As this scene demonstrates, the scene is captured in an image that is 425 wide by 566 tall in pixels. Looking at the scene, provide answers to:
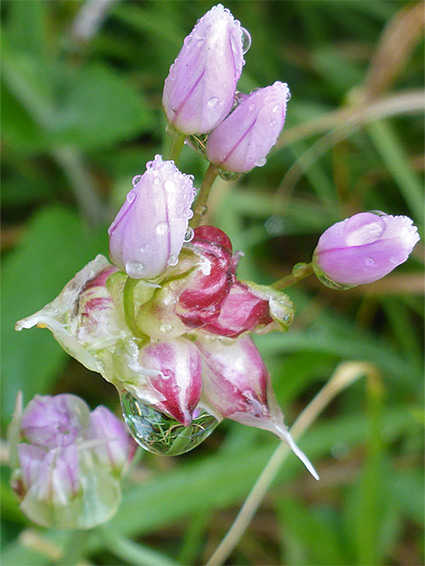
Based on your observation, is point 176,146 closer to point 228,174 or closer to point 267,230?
point 228,174

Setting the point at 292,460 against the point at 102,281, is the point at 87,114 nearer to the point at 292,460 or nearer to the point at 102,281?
the point at 292,460

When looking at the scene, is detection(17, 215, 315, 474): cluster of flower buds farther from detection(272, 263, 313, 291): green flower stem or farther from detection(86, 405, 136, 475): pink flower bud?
detection(86, 405, 136, 475): pink flower bud

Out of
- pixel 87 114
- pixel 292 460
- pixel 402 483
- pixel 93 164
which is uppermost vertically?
pixel 87 114

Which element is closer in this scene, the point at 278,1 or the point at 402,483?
the point at 402,483

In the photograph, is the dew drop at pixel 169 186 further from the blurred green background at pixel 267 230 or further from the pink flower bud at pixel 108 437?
Answer: the blurred green background at pixel 267 230

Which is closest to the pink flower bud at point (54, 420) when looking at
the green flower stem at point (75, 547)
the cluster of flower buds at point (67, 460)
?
the cluster of flower buds at point (67, 460)

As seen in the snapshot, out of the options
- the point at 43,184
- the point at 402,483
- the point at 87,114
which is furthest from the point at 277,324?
the point at 43,184

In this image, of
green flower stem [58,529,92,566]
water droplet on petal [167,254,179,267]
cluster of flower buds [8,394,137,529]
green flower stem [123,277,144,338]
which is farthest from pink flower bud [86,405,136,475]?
water droplet on petal [167,254,179,267]

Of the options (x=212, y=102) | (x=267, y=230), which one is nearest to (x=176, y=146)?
(x=212, y=102)
